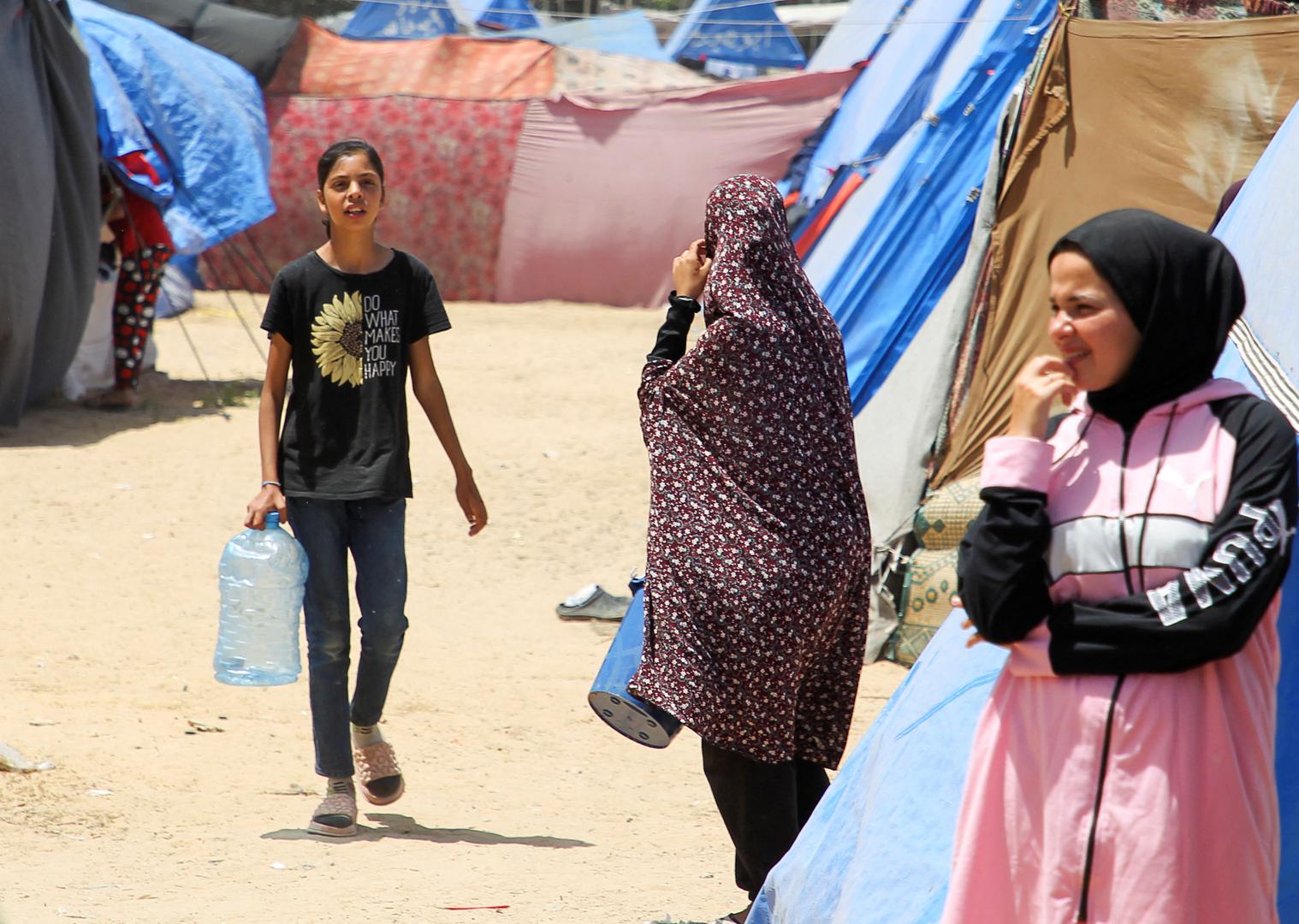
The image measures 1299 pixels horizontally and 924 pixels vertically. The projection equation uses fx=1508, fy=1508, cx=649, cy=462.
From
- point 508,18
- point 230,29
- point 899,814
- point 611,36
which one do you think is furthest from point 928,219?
point 508,18

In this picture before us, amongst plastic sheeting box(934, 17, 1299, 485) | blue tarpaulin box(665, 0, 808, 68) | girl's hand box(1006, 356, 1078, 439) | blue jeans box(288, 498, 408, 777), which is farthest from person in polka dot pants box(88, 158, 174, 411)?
blue tarpaulin box(665, 0, 808, 68)

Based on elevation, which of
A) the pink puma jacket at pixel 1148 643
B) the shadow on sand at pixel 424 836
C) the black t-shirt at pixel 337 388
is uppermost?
the pink puma jacket at pixel 1148 643

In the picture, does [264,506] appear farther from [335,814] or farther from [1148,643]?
[1148,643]

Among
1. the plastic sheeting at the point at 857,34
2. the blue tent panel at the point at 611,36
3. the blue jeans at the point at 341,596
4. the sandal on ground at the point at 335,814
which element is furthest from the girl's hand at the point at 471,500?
the blue tent panel at the point at 611,36

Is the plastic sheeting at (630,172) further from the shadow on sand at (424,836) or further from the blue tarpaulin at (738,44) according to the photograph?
the shadow on sand at (424,836)

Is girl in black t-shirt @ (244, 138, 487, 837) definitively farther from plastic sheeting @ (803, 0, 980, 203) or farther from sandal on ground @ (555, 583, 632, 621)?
plastic sheeting @ (803, 0, 980, 203)

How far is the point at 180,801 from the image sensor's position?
165 inches

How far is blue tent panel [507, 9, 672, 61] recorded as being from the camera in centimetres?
1708

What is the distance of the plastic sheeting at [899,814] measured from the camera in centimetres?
246

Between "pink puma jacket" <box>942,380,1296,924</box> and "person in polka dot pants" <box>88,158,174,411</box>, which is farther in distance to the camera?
"person in polka dot pants" <box>88,158,174,411</box>

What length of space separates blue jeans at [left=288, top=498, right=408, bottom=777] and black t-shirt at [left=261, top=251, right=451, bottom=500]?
0.23ft

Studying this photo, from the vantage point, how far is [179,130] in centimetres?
963

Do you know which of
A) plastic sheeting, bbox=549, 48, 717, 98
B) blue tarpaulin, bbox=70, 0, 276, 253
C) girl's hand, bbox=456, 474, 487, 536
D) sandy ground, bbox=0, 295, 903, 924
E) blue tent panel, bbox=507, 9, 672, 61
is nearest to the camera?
sandy ground, bbox=0, 295, 903, 924

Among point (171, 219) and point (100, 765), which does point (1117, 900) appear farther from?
point (171, 219)
